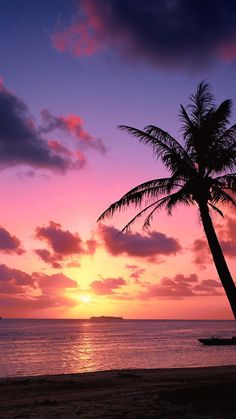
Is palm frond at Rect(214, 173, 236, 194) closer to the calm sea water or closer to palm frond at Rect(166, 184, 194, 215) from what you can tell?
palm frond at Rect(166, 184, 194, 215)

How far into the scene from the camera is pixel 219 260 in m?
15.3

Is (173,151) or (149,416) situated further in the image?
(173,151)

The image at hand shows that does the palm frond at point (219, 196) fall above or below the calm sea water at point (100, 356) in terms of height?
above

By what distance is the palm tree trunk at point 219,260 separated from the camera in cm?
1481

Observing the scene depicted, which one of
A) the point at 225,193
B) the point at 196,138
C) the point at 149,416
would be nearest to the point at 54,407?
the point at 149,416

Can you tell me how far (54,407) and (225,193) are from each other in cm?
1002

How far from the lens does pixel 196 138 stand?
56.5ft

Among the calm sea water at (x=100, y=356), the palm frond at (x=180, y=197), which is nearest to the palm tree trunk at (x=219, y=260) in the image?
the palm frond at (x=180, y=197)

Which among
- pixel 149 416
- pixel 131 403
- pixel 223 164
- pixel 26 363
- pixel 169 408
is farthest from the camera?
pixel 26 363

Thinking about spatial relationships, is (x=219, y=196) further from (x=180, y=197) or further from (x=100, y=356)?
(x=100, y=356)

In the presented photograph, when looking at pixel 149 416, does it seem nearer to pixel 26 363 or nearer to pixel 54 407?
pixel 54 407

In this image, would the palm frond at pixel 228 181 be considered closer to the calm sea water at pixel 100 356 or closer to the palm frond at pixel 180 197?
the palm frond at pixel 180 197

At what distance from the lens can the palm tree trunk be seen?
48.6ft

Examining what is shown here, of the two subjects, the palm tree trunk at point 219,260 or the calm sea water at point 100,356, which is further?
the calm sea water at point 100,356
